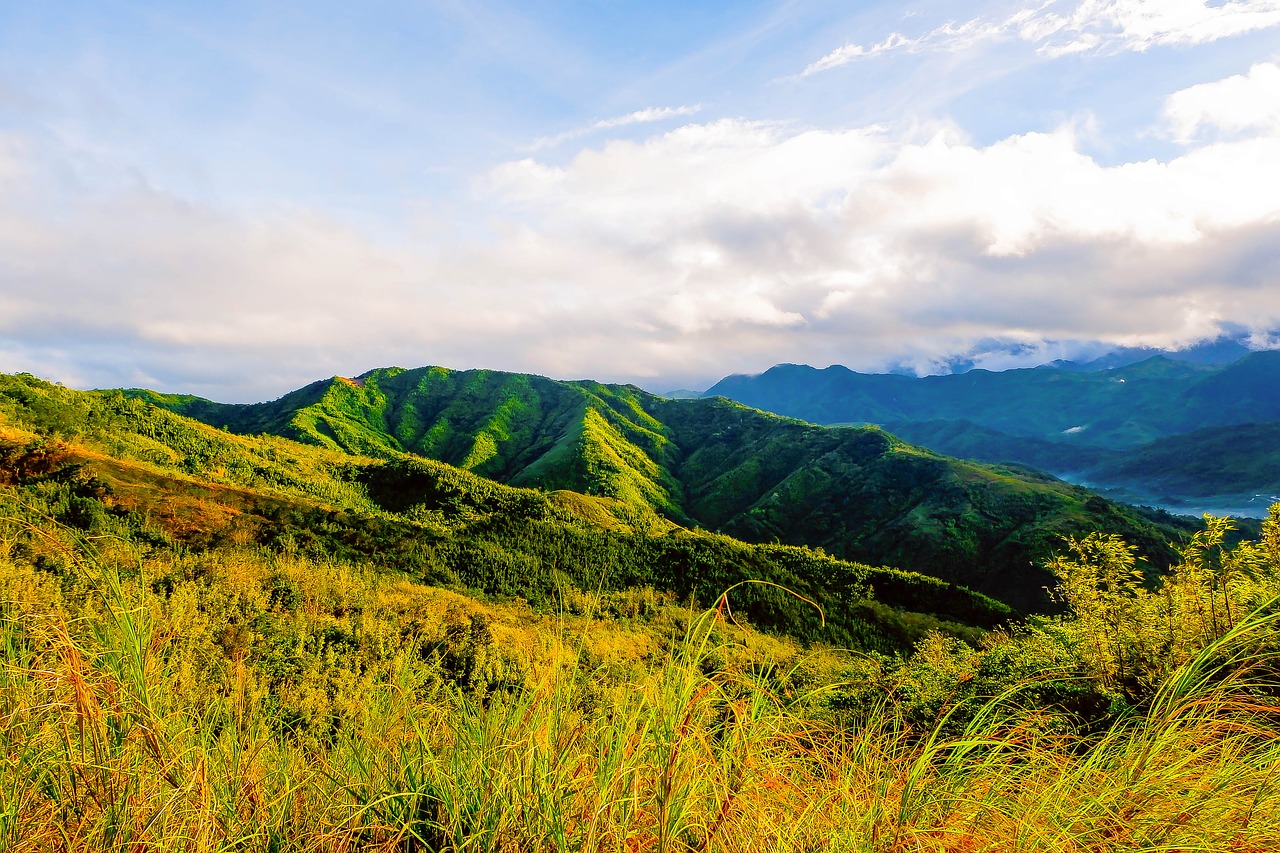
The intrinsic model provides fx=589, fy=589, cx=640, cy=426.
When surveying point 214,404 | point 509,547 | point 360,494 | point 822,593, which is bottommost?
point 822,593

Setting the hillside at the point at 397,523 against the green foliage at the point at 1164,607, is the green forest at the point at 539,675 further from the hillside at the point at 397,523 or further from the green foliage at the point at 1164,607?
the hillside at the point at 397,523

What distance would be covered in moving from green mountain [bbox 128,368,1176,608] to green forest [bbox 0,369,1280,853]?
965 cm

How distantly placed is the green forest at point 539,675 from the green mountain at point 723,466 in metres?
9.65

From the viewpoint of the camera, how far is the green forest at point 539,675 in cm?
252

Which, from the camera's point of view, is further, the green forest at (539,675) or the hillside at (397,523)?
the hillside at (397,523)

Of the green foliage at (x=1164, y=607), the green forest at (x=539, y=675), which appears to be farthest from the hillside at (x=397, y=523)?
the green foliage at (x=1164, y=607)

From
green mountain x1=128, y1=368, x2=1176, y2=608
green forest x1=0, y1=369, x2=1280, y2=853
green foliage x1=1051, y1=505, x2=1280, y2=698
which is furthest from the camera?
green mountain x1=128, y1=368, x2=1176, y2=608

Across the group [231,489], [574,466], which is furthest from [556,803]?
[574,466]

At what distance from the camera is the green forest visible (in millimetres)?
2516

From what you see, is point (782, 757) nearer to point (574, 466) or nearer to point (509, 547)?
point (509, 547)

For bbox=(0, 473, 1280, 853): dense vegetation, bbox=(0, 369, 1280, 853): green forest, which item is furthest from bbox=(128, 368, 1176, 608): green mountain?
bbox=(0, 473, 1280, 853): dense vegetation

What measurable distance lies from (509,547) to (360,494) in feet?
52.4

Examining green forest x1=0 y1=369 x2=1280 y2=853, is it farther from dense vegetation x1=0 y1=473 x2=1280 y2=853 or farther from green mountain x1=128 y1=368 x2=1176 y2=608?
green mountain x1=128 y1=368 x2=1176 y2=608

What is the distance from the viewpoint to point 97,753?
2.44 m
